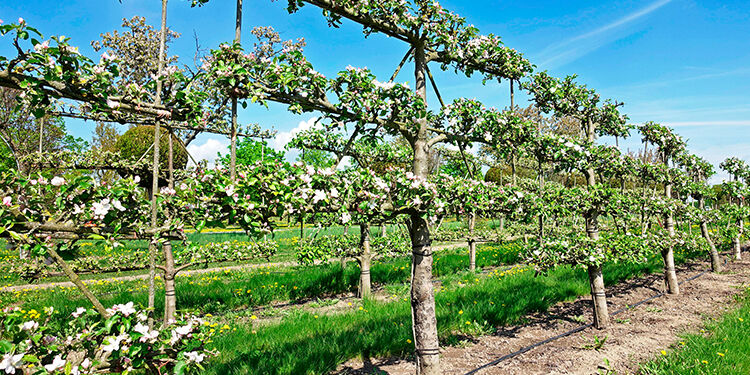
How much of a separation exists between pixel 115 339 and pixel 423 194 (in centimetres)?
227

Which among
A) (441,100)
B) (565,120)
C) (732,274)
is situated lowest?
(732,274)

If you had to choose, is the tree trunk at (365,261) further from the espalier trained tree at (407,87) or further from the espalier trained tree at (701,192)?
the espalier trained tree at (701,192)

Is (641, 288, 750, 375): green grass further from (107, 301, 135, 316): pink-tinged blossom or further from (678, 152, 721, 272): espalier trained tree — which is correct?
(107, 301, 135, 316): pink-tinged blossom

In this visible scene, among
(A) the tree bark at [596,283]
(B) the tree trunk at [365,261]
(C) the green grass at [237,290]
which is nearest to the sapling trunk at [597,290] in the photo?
(A) the tree bark at [596,283]

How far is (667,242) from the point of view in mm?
7191

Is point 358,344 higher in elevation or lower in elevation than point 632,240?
lower

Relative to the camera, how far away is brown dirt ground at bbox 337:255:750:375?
4.64 metres

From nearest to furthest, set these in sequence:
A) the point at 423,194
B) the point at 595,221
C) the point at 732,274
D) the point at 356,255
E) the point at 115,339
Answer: the point at 115,339
the point at 423,194
the point at 595,221
the point at 356,255
the point at 732,274

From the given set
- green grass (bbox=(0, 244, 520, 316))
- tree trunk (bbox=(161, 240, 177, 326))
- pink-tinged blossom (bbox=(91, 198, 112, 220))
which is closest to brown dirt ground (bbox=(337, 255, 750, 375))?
tree trunk (bbox=(161, 240, 177, 326))

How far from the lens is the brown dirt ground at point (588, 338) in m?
4.64

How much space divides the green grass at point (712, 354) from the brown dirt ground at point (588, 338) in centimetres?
23

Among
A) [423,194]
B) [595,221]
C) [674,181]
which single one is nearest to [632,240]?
[595,221]

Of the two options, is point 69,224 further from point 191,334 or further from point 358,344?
point 358,344

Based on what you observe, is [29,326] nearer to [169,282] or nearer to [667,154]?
[169,282]
